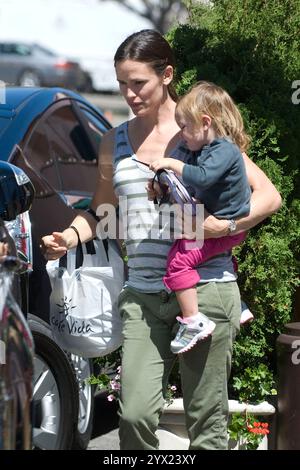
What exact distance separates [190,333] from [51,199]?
2.14 metres

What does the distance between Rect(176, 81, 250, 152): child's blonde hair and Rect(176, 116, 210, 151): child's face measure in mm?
14

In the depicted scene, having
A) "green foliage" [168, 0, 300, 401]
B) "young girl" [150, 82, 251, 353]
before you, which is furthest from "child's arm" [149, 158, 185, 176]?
"green foliage" [168, 0, 300, 401]

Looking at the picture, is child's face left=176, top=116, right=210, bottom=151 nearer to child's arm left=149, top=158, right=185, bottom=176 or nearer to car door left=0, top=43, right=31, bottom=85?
child's arm left=149, top=158, right=185, bottom=176

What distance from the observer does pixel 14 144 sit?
17.7ft

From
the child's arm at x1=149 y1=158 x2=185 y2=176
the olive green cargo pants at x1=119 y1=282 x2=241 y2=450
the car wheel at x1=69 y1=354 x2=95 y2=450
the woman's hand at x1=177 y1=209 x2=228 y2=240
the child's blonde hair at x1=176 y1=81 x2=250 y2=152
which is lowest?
the car wheel at x1=69 y1=354 x2=95 y2=450

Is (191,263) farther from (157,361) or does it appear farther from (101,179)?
(101,179)

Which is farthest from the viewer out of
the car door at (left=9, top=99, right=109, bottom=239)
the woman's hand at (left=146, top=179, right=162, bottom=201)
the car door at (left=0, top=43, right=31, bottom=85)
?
the car door at (left=0, top=43, right=31, bottom=85)

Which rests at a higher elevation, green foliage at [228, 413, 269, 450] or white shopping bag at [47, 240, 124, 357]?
white shopping bag at [47, 240, 124, 357]

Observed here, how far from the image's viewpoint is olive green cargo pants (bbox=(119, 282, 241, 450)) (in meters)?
3.50

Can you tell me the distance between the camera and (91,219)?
395cm

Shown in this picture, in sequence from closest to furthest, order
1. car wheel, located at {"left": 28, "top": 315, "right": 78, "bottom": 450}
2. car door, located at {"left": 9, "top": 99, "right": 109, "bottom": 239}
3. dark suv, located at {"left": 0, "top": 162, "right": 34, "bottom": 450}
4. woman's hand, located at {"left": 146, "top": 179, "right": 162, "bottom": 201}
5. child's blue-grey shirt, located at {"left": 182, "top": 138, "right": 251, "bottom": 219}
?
dark suv, located at {"left": 0, "top": 162, "right": 34, "bottom": 450} → child's blue-grey shirt, located at {"left": 182, "top": 138, "right": 251, "bottom": 219} → woman's hand, located at {"left": 146, "top": 179, "right": 162, "bottom": 201} → car wheel, located at {"left": 28, "top": 315, "right": 78, "bottom": 450} → car door, located at {"left": 9, "top": 99, "right": 109, "bottom": 239}

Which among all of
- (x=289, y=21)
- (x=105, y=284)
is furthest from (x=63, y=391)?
(x=289, y=21)

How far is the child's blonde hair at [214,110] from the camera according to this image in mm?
3443

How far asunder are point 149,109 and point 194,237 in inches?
22.0
